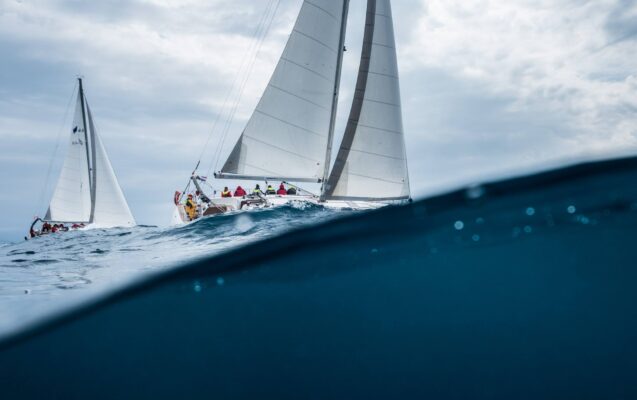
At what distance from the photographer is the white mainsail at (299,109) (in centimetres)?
1994

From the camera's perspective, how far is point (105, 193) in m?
33.5

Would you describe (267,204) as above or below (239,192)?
below

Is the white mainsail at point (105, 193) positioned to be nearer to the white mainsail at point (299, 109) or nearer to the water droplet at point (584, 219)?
the white mainsail at point (299, 109)

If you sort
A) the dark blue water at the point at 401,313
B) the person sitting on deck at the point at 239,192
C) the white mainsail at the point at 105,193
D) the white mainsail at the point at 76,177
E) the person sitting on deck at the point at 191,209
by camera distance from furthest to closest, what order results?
the white mainsail at the point at 105,193
the white mainsail at the point at 76,177
the person sitting on deck at the point at 239,192
the person sitting on deck at the point at 191,209
the dark blue water at the point at 401,313

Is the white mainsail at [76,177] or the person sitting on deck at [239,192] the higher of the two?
the white mainsail at [76,177]

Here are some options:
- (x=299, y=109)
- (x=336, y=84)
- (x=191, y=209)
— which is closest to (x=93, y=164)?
(x=191, y=209)

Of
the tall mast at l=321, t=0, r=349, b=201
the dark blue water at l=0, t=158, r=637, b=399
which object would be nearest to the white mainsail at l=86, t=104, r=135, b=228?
the tall mast at l=321, t=0, r=349, b=201

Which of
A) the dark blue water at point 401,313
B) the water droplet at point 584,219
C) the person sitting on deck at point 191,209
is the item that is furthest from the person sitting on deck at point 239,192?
the water droplet at point 584,219

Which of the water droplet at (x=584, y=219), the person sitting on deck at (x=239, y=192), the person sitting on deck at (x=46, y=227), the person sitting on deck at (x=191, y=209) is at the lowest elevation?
the water droplet at (x=584, y=219)

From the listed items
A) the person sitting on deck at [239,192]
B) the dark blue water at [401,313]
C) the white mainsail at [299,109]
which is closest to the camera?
the dark blue water at [401,313]

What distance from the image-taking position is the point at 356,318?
506 cm

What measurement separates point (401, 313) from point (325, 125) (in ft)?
51.8

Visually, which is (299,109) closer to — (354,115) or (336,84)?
(336,84)

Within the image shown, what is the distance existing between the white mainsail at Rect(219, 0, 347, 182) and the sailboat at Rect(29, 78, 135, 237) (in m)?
17.2
